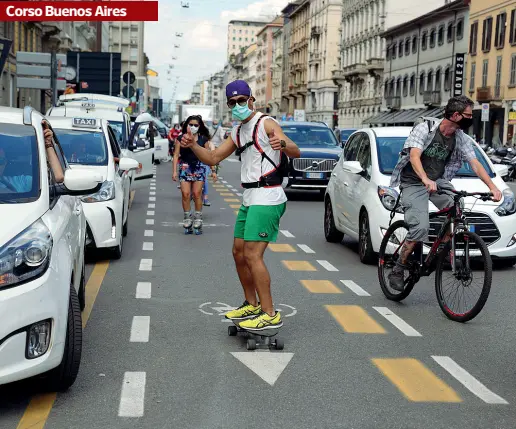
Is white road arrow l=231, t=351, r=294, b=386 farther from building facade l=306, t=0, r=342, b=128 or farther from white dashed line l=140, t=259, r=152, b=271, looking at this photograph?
building facade l=306, t=0, r=342, b=128

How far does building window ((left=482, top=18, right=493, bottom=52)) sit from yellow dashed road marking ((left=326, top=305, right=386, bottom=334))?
174 feet

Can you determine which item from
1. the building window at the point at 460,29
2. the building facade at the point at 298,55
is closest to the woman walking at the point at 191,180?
the building window at the point at 460,29

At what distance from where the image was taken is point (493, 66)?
57.5 meters

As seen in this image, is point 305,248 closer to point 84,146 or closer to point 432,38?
point 84,146

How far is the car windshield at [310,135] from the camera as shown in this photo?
2372 centimetres

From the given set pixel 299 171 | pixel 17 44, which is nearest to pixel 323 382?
pixel 299 171

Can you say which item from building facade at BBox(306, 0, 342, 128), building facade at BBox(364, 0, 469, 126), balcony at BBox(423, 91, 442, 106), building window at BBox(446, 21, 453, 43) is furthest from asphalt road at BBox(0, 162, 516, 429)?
building facade at BBox(306, 0, 342, 128)

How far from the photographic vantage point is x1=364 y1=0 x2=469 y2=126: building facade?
6519 centimetres

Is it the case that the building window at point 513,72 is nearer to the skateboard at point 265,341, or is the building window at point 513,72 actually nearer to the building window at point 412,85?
the building window at point 412,85

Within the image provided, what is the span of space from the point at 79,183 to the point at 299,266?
5447 millimetres

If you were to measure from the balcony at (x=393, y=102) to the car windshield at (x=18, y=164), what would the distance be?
73.8m

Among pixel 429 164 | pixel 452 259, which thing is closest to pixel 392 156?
pixel 429 164

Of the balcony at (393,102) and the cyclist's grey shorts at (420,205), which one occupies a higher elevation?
the balcony at (393,102)

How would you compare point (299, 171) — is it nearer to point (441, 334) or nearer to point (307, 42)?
point (441, 334)
